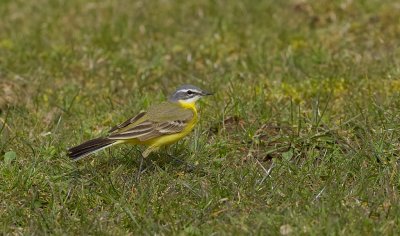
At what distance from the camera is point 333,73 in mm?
10117

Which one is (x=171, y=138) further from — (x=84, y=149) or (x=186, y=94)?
(x=84, y=149)

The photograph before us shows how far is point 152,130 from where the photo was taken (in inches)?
314

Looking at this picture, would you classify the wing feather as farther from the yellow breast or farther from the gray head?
the gray head

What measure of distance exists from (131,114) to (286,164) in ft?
7.73

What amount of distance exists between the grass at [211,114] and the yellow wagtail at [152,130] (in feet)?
0.98

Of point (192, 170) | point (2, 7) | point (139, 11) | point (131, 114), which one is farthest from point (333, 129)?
point (2, 7)

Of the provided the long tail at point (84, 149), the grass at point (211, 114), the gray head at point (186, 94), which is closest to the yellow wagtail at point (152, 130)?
the long tail at point (84, 149)

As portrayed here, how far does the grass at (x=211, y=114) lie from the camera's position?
7.00 metres

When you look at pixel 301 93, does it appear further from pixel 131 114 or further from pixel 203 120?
pixel 131 114

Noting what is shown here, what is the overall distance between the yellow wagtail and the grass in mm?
297

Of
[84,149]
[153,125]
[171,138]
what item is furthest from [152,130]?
[84,149]

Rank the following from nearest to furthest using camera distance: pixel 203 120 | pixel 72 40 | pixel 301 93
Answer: pixel 203 120 → pixel 301 93 → pixel 72 40

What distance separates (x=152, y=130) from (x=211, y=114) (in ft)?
4.66

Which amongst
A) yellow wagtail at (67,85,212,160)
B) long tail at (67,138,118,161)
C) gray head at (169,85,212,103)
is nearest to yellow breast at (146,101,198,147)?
yellow wagtail at (67,85,212,160)
